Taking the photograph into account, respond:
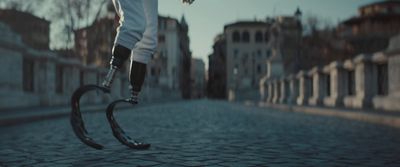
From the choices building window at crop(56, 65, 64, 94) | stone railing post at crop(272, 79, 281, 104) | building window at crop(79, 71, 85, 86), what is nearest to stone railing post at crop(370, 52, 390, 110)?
building window at crop(56, 65, 64, 94)

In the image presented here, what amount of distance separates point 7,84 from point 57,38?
27.9m

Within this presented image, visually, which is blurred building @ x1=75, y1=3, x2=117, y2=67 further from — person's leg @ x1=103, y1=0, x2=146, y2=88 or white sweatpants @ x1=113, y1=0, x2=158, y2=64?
person's leg @ x1=103, y1=0, x2=146, y2=88

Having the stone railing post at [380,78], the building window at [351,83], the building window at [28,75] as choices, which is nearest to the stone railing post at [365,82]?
the stone railing post at [380,78]

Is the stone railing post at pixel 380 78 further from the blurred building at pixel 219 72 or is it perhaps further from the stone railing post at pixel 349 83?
the blurred building at pixel 219 72

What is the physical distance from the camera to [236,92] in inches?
2496

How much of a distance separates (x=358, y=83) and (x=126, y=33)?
15.7 m

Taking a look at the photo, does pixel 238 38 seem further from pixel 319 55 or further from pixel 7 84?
pixel 7 84

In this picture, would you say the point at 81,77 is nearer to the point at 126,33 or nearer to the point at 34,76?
the point at 34,76

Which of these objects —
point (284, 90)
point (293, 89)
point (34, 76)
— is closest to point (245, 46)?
point (284, 90)

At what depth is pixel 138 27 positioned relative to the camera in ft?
12.7

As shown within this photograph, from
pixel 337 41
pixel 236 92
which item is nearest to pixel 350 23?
pixel 337 41

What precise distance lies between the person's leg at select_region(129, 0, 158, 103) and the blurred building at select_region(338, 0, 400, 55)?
6349 cm

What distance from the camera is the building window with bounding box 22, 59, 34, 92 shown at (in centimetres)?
1906

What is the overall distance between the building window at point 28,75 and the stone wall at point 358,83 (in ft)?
38.8
